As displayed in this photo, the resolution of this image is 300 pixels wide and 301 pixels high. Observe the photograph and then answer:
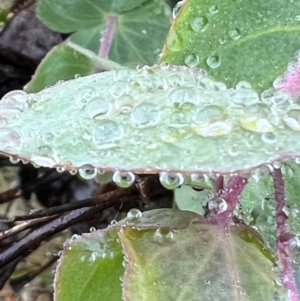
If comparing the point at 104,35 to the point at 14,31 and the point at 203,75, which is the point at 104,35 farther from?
the point at 203,75

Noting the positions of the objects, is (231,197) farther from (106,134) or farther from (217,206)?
(106,134)

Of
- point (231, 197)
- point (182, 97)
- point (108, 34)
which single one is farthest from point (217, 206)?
point (108, 34)

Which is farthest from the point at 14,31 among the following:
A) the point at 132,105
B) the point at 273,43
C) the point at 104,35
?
the point at 132,105

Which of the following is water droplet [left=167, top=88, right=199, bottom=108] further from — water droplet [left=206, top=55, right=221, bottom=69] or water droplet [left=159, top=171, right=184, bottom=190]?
water droplet [left=206, top=55, right=221, bottom=69]

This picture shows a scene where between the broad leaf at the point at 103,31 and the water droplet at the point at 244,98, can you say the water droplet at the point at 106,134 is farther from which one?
the broad leaf at the point at 103,31

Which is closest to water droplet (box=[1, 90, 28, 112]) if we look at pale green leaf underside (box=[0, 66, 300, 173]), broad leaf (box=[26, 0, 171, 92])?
pale green leaf underside (box=[0, 66, 300, 173])

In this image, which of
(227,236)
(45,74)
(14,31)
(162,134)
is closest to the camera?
(162,134)

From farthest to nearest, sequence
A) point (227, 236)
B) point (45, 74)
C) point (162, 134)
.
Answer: point (45, 74)
point (227, 236)
point (162, 134)
